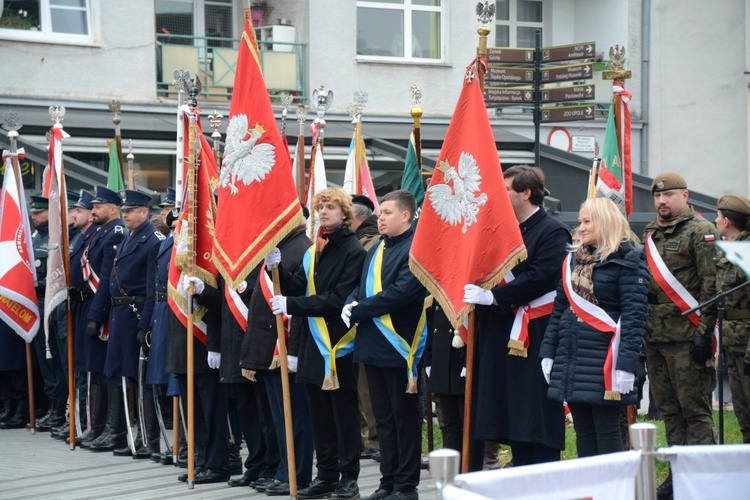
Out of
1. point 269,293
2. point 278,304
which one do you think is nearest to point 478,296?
point 278,304

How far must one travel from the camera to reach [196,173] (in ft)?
→ 31.7

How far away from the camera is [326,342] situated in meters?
8.52

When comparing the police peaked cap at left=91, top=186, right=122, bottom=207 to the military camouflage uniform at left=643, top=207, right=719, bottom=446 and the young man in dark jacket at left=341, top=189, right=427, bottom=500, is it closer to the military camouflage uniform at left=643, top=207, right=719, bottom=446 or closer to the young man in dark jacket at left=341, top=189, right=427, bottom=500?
the young man in dark jacket at left=341, top=189, right=427, bottom=500

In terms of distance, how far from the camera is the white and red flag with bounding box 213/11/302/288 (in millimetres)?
8750

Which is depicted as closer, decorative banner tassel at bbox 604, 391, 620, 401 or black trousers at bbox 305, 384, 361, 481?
decorative banner tassel at bbox 604, 391, 620, 401

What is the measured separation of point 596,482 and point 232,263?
5.01 meters

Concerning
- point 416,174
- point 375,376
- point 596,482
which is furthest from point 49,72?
point 596,482

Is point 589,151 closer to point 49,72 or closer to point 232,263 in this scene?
point 49,72

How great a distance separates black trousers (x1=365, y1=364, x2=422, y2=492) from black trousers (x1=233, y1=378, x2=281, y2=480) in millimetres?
1230

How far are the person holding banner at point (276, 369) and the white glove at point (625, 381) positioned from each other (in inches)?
A: 109

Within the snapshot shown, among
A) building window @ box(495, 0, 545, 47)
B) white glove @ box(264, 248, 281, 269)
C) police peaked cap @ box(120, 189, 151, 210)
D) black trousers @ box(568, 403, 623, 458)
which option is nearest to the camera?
black trousers @ box(568, 403, 623, 458)

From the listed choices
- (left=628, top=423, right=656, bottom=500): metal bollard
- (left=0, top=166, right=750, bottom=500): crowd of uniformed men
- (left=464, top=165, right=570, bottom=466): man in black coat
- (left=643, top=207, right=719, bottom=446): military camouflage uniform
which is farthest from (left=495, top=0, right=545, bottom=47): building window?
(left=628, top=423, right=656, bottom=500): metal bollard

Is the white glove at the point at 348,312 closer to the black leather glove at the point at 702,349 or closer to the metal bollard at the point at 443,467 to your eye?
the black leather glove at the point at 702,349

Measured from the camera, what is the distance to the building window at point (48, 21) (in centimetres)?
1941
